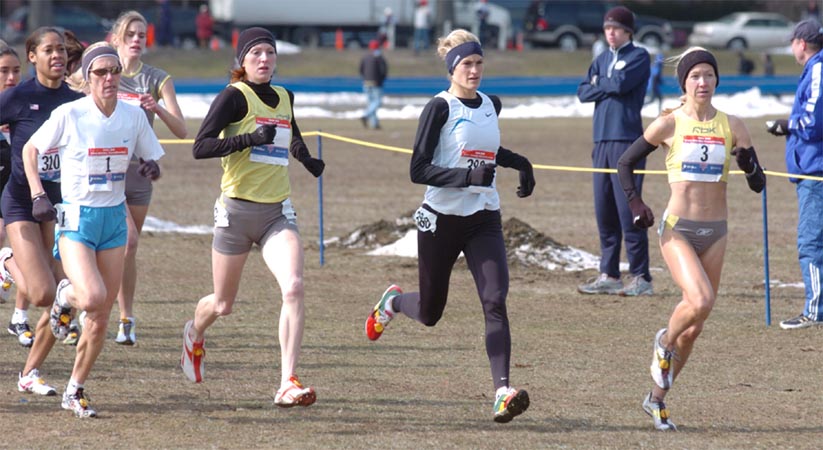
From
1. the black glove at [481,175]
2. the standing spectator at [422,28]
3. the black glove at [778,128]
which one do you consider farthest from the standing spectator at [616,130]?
the standing spectator at [422,28]

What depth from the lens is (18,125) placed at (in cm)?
796

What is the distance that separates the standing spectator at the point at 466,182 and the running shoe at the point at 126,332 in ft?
9.12

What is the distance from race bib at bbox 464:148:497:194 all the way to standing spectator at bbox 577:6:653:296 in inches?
173

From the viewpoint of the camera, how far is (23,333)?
9.41 meters

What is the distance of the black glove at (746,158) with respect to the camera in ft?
A: 24.5

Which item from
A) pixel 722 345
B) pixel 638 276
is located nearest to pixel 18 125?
pixel 722 345

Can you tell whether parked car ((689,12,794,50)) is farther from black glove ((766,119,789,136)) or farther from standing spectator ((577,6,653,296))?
black glove ((766,119,789,136))

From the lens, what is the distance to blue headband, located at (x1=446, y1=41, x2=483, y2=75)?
7.42m

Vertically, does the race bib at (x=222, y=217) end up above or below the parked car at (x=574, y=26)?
above

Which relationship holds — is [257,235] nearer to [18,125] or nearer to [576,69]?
[18,125]

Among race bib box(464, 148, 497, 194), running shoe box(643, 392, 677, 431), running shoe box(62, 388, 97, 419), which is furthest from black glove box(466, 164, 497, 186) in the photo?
running shoe box(62, 388, 97, 419)

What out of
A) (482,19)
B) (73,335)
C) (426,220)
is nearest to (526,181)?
(426,220)

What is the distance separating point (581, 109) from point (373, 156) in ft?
42.8

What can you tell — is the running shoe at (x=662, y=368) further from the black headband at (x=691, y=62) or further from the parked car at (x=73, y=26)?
the parked car at (x=73, y=26)
